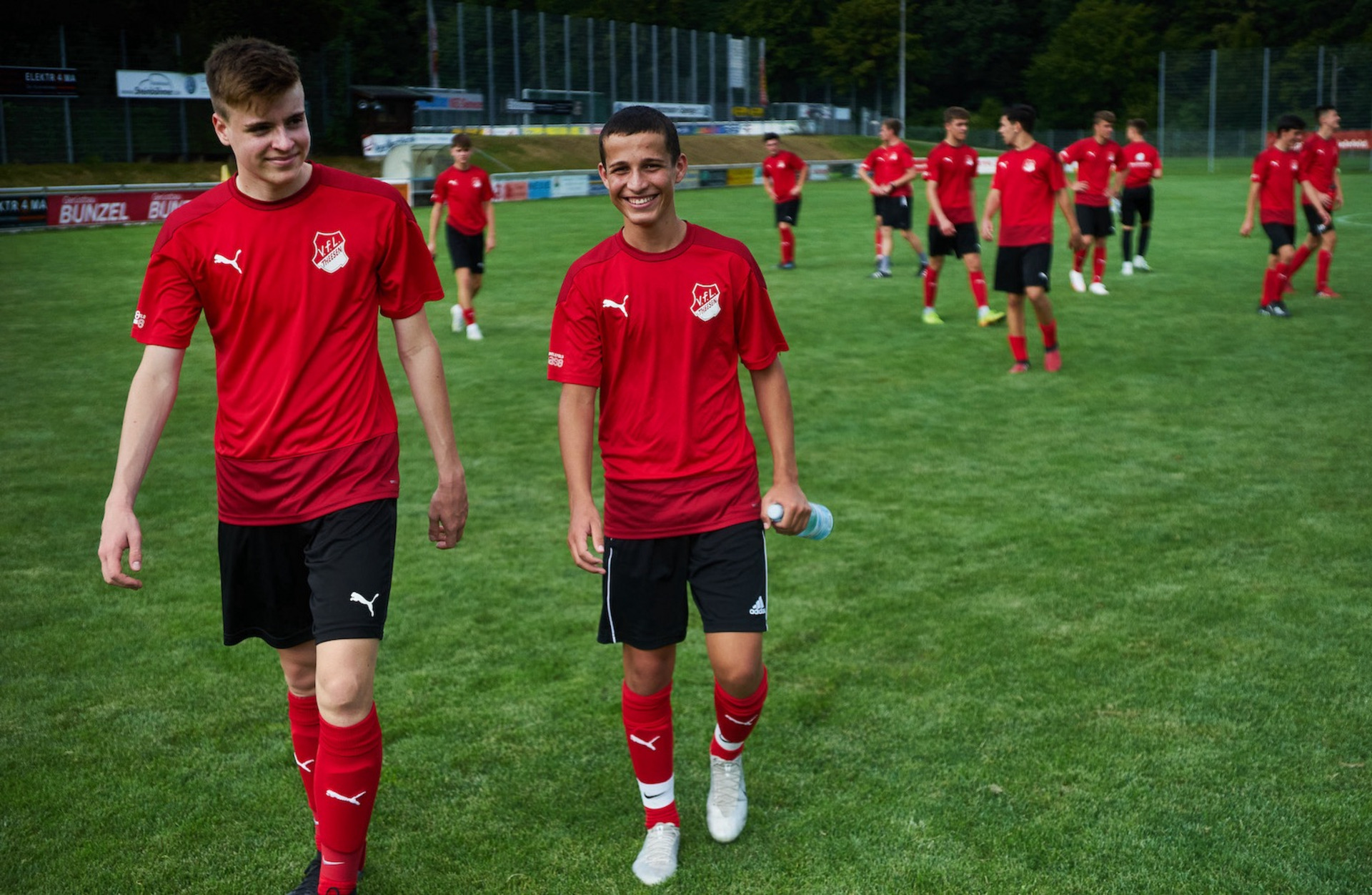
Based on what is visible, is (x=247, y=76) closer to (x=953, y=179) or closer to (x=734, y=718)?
(x=734, y=718)

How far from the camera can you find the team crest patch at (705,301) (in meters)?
3.66

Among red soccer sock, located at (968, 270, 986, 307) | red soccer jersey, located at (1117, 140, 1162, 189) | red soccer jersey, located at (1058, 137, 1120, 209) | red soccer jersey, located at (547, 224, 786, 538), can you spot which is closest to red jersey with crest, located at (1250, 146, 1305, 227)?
red soccer jersey, located at (1058, 137, 1120, 209)

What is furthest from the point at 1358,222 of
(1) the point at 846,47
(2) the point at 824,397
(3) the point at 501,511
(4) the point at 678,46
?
(1) the point at 846,47

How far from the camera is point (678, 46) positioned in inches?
2482

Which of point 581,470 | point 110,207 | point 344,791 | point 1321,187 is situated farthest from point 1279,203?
point 110,207

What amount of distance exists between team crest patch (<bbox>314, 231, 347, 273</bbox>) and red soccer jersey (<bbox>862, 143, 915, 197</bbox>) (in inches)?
619

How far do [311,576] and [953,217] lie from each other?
1298 cm

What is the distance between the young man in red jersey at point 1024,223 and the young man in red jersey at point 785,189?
8471 mm

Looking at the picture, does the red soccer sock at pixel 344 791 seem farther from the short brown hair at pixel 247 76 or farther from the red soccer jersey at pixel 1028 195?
the red soccer jersey at pixel 1028 195

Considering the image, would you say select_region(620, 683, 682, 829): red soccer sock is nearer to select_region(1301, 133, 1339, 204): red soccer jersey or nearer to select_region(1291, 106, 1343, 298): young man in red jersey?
select_region(1291, 106, 1343, 298): young man in red jersey

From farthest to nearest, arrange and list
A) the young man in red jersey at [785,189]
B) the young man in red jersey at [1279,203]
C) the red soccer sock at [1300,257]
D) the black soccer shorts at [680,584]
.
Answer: the young man in red jersey at [785,189] → the red soccer sock at [1300,257] → the young man in red jersey at [1279,203] → the black soccer shorts at [680,584]

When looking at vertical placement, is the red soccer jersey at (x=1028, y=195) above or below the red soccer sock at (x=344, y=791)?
above

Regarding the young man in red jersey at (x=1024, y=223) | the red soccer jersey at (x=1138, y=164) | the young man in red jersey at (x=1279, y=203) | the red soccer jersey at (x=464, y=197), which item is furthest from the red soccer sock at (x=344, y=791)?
the red soccer jersey at (x=1138, y=164)

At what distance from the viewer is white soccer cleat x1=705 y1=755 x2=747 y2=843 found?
13.1ft
